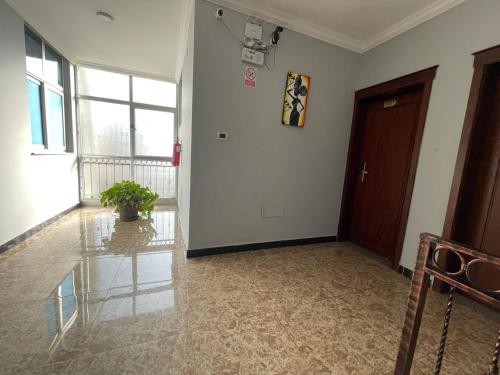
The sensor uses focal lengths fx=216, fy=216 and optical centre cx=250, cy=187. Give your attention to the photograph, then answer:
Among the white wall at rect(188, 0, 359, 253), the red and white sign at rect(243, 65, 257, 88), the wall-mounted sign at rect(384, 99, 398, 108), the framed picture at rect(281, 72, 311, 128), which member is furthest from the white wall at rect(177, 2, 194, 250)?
the wall-mounted sign at rect(384, 99, 398, 108)

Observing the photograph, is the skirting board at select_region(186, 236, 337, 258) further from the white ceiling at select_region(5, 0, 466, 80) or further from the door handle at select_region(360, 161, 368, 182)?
the white ceiling at select_region(5, 0, 466, 80)

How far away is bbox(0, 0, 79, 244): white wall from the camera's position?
7.10 ft

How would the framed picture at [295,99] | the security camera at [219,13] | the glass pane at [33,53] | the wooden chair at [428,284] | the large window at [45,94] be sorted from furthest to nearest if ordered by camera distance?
the large window at [45,94], the glass pane at [33,53], the framed picture at [295,99], the security camera at [219,13], the wooden chair at [428,284]

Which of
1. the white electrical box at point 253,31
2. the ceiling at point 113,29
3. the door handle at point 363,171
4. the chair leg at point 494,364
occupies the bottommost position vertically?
the chair leg at point 494,364

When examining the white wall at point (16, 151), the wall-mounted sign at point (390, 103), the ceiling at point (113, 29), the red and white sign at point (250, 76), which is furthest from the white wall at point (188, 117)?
the wall-mounted sign at point (390, 103)

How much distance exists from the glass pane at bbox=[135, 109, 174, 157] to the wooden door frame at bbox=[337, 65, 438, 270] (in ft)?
11.3

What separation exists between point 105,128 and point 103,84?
788 mm

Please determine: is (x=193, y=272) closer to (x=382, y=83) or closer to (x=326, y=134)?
(x=326, y=134)

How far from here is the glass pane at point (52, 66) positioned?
10.1 ft

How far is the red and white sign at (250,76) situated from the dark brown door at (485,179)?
192cm

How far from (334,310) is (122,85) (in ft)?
15.9

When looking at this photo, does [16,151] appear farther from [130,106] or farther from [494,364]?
[494,364]

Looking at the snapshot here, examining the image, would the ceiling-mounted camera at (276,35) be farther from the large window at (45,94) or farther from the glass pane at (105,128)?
the glass pane at (105,128)

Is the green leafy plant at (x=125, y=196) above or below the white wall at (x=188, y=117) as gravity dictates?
below
